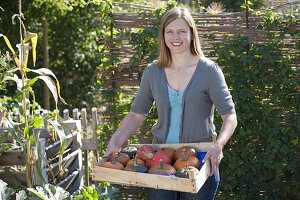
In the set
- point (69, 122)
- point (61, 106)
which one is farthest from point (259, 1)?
point (69, 122)

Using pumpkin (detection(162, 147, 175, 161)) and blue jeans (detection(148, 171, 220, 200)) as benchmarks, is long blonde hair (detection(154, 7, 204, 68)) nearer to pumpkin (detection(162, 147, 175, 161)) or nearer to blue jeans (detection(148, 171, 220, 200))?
pumpkin (detection(162, 147, 175, 161))

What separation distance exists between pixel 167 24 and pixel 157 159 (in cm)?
69

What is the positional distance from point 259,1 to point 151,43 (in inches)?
123

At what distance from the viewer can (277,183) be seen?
4.97m

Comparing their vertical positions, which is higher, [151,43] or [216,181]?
[151,43]

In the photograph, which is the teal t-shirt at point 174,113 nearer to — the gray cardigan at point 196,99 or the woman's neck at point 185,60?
the gray cardigan at point 196,99

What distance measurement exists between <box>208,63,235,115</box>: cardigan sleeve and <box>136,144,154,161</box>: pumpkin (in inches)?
15.8

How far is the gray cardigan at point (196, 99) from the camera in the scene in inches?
127

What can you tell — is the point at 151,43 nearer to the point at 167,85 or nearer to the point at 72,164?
the point at 72,164

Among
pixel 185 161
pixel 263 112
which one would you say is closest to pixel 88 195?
pixel 185 161

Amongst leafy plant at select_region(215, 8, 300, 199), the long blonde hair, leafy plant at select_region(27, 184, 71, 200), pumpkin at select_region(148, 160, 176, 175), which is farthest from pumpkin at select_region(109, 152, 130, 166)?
leafy plant at select_region(215, 8, 300, 199)

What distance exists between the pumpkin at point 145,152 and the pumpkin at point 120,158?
0.21 feet

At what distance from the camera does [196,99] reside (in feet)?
10.7

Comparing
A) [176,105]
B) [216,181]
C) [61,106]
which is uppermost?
[176,105]
